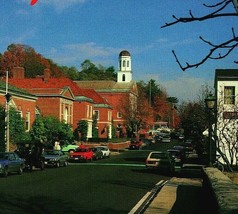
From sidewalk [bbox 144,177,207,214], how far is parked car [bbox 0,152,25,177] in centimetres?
1032

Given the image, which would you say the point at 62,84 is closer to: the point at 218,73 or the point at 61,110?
the point at 61,110

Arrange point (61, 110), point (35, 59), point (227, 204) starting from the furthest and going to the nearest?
1. point (35, 59)
2. point (61, 110)
3. point (227, 204)

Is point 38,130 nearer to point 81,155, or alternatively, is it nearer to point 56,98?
point 81,155

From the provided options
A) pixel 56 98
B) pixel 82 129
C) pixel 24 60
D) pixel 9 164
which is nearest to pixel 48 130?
pixel 56 98

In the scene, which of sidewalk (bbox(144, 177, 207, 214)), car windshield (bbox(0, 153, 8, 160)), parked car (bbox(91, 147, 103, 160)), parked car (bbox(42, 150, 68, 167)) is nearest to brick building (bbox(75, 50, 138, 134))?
parked car (bbox(91, 147, 103, 160))

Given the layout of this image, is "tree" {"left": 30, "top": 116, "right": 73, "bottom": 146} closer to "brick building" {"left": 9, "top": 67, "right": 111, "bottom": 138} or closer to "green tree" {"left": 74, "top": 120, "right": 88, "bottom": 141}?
"brick building" {"left": 9, "top": 67, "right": 111, "bottom": 138}

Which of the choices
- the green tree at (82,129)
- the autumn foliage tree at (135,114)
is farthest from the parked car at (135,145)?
the autumn foliage tree at (135,114)

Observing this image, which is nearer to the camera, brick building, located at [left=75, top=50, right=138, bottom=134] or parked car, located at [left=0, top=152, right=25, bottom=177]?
parked car, located at [left=0, top=152, right=25, bottom=177]

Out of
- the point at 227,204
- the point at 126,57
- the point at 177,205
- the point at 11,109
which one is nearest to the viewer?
the point at 227,204

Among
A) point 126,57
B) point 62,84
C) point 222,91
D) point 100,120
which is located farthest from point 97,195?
point 126,57

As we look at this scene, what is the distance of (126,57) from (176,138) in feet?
85.8

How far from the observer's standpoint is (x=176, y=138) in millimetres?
126250

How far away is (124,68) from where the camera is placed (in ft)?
440

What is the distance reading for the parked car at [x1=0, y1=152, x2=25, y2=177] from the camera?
28.3 metres
